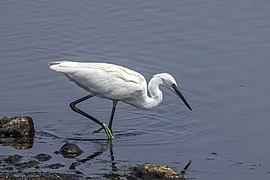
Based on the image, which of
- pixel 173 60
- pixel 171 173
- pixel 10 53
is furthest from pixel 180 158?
pixel 10 53

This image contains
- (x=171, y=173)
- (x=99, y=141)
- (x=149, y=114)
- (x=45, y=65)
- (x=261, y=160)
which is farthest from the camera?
(x=45, y=65)

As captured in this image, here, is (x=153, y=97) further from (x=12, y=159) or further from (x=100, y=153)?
(x=12, y=159)

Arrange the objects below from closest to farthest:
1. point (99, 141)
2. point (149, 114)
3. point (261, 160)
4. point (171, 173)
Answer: point (171, 173) → point (261, 160) → point (99, 141) → point (149, 114)

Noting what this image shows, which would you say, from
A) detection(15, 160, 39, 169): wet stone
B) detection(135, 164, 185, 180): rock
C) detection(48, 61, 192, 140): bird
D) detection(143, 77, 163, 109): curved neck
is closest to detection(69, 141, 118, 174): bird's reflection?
detection(48, 61, 192, 140): bird

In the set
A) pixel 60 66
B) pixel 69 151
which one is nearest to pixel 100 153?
pixel 69 151

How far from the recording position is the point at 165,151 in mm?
13352

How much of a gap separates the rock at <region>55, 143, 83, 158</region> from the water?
13 centimetres

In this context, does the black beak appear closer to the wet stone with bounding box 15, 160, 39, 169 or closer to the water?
the water

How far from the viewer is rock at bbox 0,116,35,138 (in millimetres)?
13430

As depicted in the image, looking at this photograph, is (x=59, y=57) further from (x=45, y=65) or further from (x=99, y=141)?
(x=99, y=141)

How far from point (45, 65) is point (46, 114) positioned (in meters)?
2.52

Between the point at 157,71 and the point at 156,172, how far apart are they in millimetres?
5276

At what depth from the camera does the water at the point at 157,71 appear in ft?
43.7

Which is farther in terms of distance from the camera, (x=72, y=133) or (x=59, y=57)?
(x=59, y=57)
